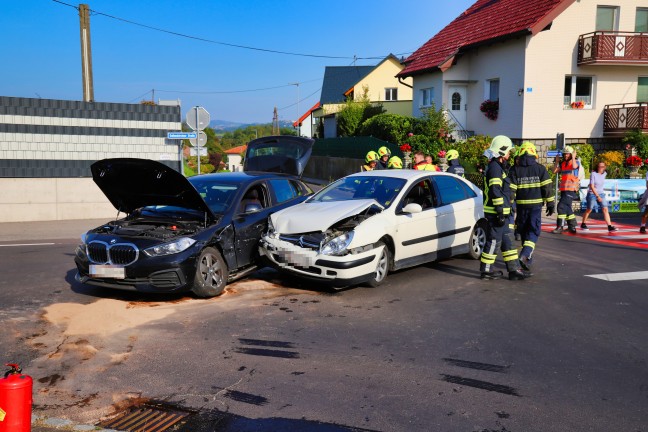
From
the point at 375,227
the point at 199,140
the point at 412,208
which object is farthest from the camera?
the point at 199,140

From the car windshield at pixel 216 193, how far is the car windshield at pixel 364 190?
1337 mm

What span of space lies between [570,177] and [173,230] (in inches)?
360

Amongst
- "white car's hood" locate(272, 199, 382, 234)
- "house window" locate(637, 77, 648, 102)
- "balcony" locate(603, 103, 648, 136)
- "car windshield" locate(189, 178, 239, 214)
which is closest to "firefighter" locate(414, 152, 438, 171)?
"white car's hood" locate(272, 199, 382, 234)

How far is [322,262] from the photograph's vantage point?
7395 mm

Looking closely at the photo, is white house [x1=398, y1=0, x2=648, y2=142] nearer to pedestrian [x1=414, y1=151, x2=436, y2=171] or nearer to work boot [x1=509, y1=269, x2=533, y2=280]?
pedestrian [x1=414, y1=151, x2=436, y2=171]

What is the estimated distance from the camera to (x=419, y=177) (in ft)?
29.1

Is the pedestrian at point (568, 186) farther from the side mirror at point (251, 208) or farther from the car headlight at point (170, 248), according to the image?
the car headlight at point (170, 248)

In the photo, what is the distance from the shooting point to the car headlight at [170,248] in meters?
6.90

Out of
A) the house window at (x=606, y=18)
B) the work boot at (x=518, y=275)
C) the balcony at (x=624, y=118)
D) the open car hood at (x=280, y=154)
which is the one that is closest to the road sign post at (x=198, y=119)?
the open car hood at (x=280, y=154)

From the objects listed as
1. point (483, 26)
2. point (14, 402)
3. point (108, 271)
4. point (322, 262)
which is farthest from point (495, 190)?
point (483, 26)

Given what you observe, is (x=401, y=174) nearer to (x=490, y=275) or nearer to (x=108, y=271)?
(x=490, y=275)

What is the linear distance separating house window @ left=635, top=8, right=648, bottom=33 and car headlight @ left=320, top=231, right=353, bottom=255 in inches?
869

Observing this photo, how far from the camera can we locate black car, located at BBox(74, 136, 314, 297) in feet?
22.7

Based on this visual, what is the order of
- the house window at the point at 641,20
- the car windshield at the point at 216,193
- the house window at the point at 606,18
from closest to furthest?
the car windshield at the point at 216,193
the house window at the point at 606,18
the house window at the point at 641,20
